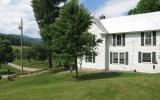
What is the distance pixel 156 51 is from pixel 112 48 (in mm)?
7576

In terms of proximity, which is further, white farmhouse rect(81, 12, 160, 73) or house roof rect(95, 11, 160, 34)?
house roof rect(95, 11, 160, 34)

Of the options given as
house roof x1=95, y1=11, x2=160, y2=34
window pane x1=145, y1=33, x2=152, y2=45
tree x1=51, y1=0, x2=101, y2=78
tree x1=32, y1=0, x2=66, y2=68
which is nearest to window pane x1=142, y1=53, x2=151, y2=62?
window pane x1=145, y1=33, x2=152, y2=45

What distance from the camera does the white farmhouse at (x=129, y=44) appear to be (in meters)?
40.4

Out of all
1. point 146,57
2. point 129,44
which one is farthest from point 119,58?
point 146,57

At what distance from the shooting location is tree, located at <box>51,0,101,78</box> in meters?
37.2

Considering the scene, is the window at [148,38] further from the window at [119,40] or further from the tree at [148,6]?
the tree at [148,6]

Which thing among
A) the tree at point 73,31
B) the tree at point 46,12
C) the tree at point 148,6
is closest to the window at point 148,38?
the tree at point 73,31

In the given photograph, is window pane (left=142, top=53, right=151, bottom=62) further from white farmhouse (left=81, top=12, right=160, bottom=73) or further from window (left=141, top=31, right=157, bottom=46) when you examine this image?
window (left=141, top=31, right=157, bottom=46)

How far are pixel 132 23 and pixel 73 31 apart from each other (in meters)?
10.5

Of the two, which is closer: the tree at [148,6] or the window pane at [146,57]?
the window pane at [146,57]

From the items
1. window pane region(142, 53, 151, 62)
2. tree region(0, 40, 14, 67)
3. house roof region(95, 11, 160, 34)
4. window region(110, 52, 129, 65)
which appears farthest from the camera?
tree region(0, 40, 14, 67)

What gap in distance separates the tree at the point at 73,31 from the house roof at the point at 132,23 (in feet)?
24.9

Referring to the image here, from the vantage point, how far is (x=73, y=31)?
37031 millimetres

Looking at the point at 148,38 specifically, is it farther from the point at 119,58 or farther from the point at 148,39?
the point at 119,58
